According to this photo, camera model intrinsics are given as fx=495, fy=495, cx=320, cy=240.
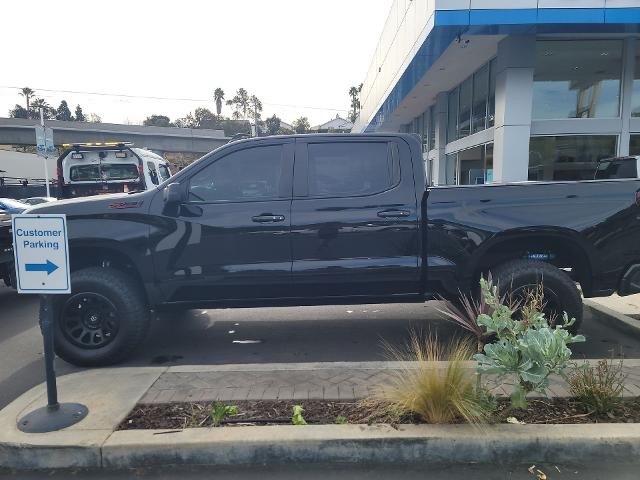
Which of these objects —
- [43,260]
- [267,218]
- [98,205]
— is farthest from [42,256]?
[267,218]

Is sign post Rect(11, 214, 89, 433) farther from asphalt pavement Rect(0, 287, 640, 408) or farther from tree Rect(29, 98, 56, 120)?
tree Rect(29, 98, 56, 120)

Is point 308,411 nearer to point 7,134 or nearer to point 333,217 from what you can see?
point 333,217

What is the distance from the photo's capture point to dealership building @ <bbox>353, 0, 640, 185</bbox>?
10.6 metres

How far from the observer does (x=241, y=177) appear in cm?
463

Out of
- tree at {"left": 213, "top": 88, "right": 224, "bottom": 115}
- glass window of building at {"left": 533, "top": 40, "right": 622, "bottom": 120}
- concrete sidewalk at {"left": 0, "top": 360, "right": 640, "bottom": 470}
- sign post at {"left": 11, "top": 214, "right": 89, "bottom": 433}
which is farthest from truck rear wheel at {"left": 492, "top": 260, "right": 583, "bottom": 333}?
tree at {"left": 213, "top": 88, "right": 224, "bottom": 115}

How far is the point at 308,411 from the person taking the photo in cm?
337

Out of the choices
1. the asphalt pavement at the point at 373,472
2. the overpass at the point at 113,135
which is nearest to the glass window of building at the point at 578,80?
the asphalt pavement at the point at 373,472

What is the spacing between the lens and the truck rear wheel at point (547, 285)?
4441 millimetres

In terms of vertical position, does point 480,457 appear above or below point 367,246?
below

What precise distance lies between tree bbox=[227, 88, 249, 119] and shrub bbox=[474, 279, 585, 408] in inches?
5142

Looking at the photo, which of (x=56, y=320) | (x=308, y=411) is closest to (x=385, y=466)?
Result: (x=308, y=411)

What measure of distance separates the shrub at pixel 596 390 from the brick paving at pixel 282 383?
0.23m

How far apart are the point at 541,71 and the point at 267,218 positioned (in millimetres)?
11445

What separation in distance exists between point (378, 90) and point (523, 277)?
22851mm
